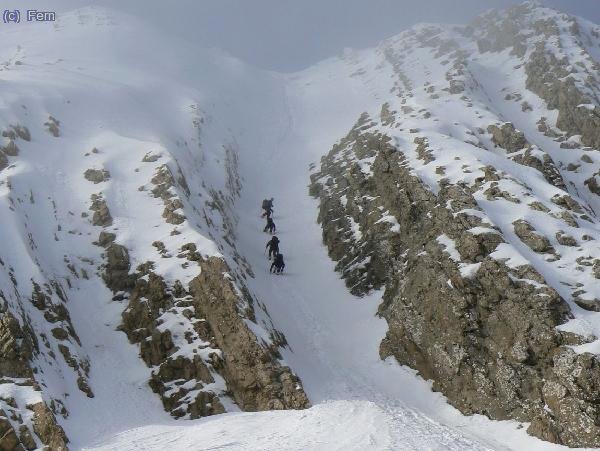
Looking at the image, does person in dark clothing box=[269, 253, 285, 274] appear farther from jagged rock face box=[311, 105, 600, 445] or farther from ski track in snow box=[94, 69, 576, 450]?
jagged rock face box=[311, 105, 600, 445]

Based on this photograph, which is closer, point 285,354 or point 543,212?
point 285,354

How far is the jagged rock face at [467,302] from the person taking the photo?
886 inches

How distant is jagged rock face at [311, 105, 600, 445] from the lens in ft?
73.9

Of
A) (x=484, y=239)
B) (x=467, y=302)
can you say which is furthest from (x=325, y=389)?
(x=484, y=239)

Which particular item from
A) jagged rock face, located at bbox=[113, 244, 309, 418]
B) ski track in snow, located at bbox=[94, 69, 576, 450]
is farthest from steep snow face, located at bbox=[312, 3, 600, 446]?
jagged rock face, located at bbox=[113, 244, 309, 418]

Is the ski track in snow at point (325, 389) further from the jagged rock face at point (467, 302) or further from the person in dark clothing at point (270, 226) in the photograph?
the jagged rock face at point (467, 302)

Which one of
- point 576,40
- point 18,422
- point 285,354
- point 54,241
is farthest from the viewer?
point 576,40

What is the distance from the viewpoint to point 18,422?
64.6 feet

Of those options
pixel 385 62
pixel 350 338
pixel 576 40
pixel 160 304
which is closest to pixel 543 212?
pixel 350 338

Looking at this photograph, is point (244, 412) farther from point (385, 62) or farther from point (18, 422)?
point (385, 62)

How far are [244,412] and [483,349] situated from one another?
41.4 ft

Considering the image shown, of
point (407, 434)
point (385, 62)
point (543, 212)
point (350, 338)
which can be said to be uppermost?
point (385, 62)

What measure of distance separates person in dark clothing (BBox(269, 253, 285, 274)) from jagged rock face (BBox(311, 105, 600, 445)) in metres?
4.66

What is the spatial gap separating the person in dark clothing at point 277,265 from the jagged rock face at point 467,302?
15.3ft
